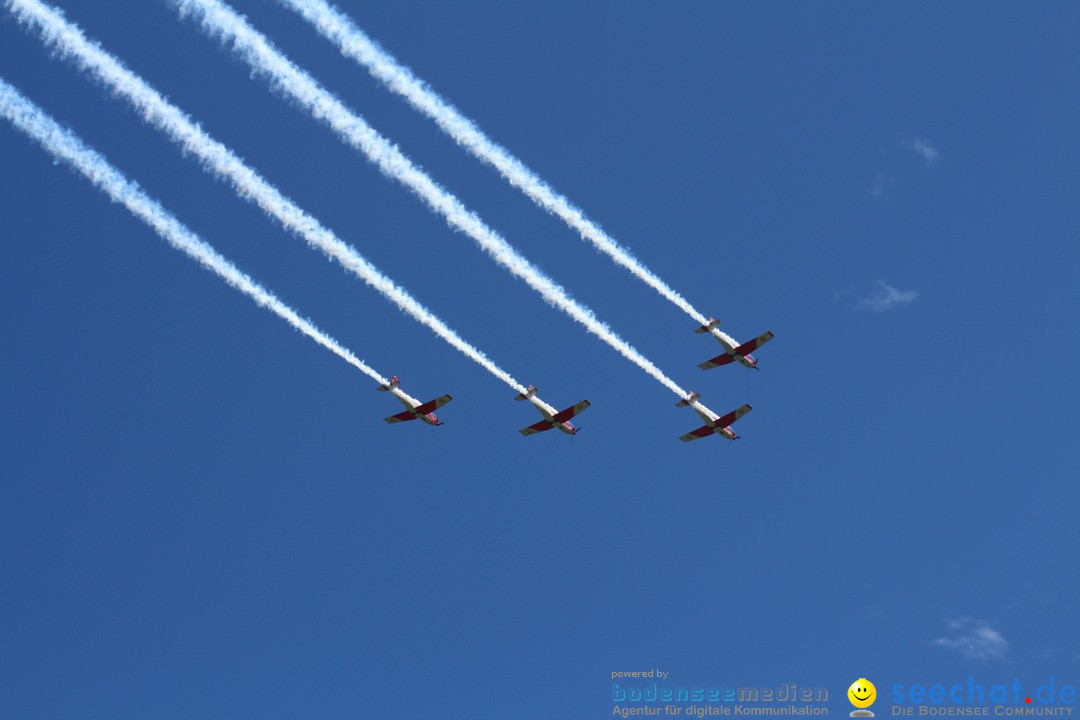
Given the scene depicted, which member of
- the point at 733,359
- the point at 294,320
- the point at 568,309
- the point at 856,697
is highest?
the point at 733,359

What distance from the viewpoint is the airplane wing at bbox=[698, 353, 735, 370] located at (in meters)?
63.3

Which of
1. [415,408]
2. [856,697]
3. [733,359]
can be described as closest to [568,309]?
[415,408]

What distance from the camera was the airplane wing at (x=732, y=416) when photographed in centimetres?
6397

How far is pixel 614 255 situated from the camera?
51156mm

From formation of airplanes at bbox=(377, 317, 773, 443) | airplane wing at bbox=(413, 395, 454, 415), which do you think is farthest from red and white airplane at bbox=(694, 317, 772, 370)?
airplane wing at bbox=(413, 395, 454, 415)

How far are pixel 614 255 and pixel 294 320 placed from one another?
1192 cm

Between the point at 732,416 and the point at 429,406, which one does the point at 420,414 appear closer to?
the point at 429,406

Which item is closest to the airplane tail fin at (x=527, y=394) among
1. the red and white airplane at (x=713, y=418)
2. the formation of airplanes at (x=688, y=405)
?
the formation of airplanes at (x=688, y=405)

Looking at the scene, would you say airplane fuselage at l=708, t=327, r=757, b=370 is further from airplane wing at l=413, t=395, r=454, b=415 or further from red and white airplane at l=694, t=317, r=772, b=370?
airplane wing at l=413, t=395, r=454, b=415

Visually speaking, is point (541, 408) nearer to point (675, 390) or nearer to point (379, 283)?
point (675, 390)

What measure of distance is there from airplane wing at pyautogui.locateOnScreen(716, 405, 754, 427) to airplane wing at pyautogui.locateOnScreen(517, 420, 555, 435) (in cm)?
848

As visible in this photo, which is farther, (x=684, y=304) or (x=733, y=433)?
(x=733, y=433)

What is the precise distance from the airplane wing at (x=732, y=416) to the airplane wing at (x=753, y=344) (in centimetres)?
265

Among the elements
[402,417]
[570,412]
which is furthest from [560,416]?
[402,417]
